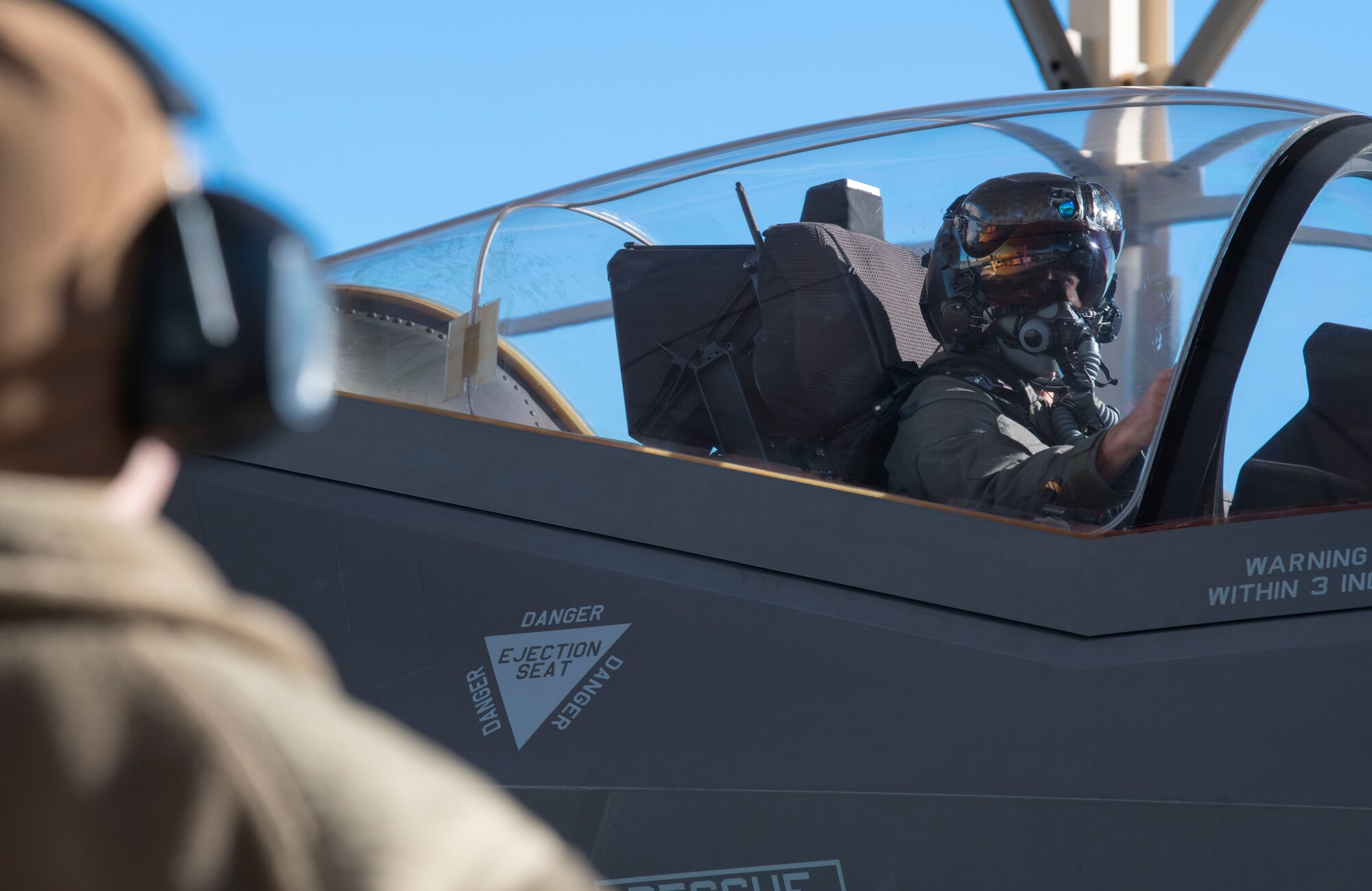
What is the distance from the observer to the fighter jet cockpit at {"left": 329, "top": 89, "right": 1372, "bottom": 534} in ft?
6.50

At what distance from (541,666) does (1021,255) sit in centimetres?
128

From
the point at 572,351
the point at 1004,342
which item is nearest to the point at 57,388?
the point at 572,351

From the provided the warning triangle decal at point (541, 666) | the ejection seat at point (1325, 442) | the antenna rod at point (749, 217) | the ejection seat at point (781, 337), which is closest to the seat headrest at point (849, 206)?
the ejection seat at point (781, 337)

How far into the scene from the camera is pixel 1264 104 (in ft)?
7.80

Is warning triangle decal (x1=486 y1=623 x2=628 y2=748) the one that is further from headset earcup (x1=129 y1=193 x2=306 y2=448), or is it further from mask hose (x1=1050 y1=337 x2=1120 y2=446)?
headset earcup (x1=129 y1=193 x2=306 y2=448)

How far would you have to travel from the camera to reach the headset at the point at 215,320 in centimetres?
55

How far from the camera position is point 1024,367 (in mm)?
2334

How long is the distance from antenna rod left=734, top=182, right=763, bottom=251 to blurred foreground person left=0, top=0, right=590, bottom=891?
1917 mm

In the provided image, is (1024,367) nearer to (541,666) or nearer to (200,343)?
(541,666)

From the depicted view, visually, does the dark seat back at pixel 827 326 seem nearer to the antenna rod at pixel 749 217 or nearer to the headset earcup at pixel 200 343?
the antenna rod at pixel 749 217

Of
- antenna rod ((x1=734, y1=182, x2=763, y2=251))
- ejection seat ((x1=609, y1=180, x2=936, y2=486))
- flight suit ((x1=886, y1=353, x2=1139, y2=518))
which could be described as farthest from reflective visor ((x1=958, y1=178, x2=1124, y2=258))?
antenna rod ((x1=734, y1=182, x2=763, y2=251))

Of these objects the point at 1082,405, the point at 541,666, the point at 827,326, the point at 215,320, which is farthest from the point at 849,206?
the point at 215,320

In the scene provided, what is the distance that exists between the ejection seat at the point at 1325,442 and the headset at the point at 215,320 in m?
1.67

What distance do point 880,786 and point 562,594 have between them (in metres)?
0.66
